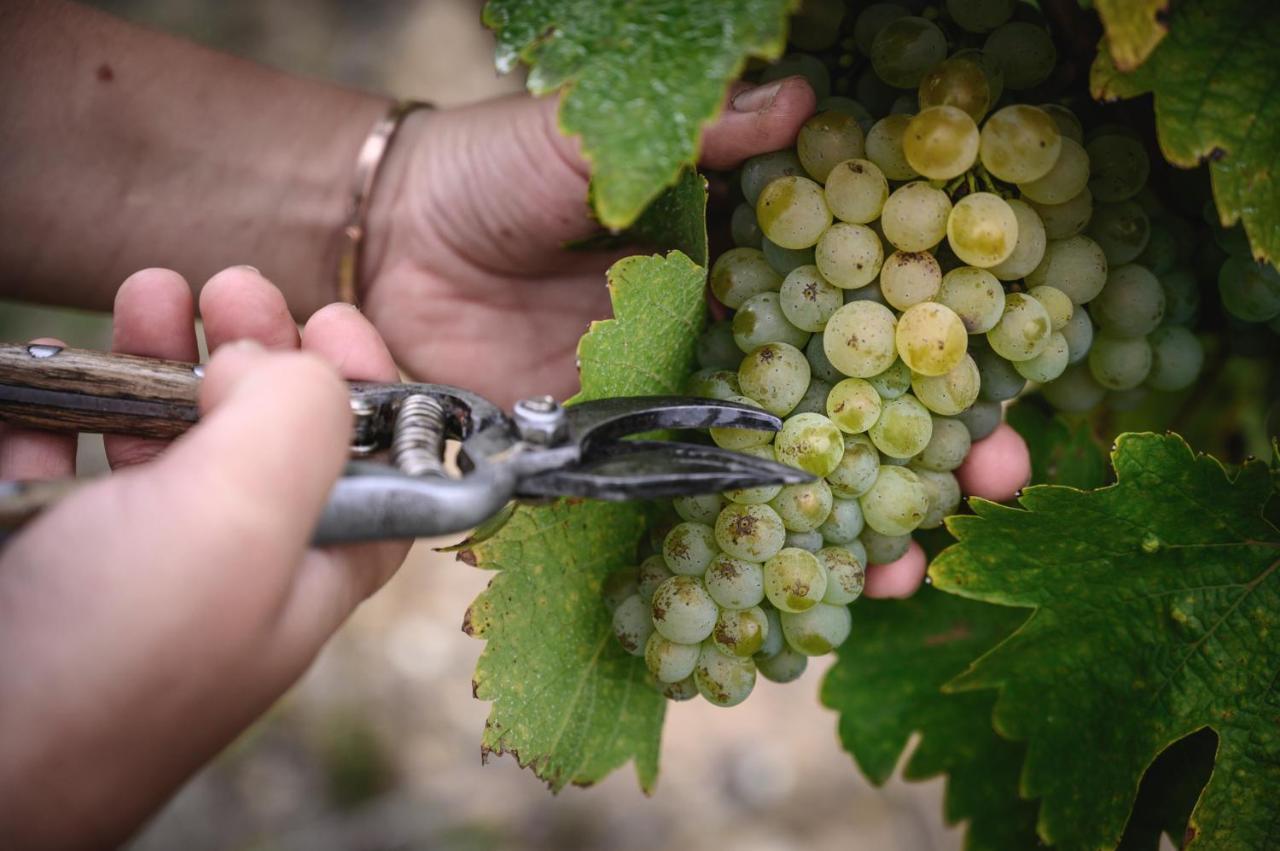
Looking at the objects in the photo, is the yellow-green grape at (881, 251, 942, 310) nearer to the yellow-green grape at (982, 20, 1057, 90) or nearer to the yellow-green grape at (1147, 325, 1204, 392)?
the yellow-green grape at (982, 20, 1057, 90)

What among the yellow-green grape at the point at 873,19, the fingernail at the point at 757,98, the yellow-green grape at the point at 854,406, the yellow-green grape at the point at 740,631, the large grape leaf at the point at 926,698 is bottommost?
the large grape leaf at the point at 926,698

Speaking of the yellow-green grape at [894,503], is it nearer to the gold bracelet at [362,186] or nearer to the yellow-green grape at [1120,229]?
the yellow-green grape at [1120,229]

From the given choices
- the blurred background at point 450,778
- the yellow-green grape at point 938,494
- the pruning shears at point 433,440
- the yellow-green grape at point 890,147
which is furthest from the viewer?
the blurred background at point 450,778

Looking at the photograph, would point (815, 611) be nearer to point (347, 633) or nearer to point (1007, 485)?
point (1007, 485)

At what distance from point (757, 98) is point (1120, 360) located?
352mm

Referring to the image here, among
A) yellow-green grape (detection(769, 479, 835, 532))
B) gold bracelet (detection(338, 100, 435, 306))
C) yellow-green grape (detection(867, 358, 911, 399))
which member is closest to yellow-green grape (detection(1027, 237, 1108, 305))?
yellow-green grape (detection(867, 358, 911, 399))

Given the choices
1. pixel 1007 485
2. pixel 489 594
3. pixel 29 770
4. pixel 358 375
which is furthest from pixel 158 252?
pixel 1007 485

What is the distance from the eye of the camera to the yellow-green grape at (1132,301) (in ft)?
2.29

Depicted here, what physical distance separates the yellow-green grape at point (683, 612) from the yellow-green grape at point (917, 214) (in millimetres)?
275

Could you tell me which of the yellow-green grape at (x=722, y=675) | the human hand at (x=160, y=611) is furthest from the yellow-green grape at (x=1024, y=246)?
the human hand at (x=160, y=611)

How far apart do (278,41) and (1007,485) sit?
2.01 m

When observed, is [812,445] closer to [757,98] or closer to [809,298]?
[809,298]

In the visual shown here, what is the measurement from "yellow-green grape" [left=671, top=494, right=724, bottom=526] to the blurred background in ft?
3.82

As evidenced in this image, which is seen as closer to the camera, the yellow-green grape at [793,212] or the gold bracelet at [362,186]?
the yellow-green grape at [793,212]
